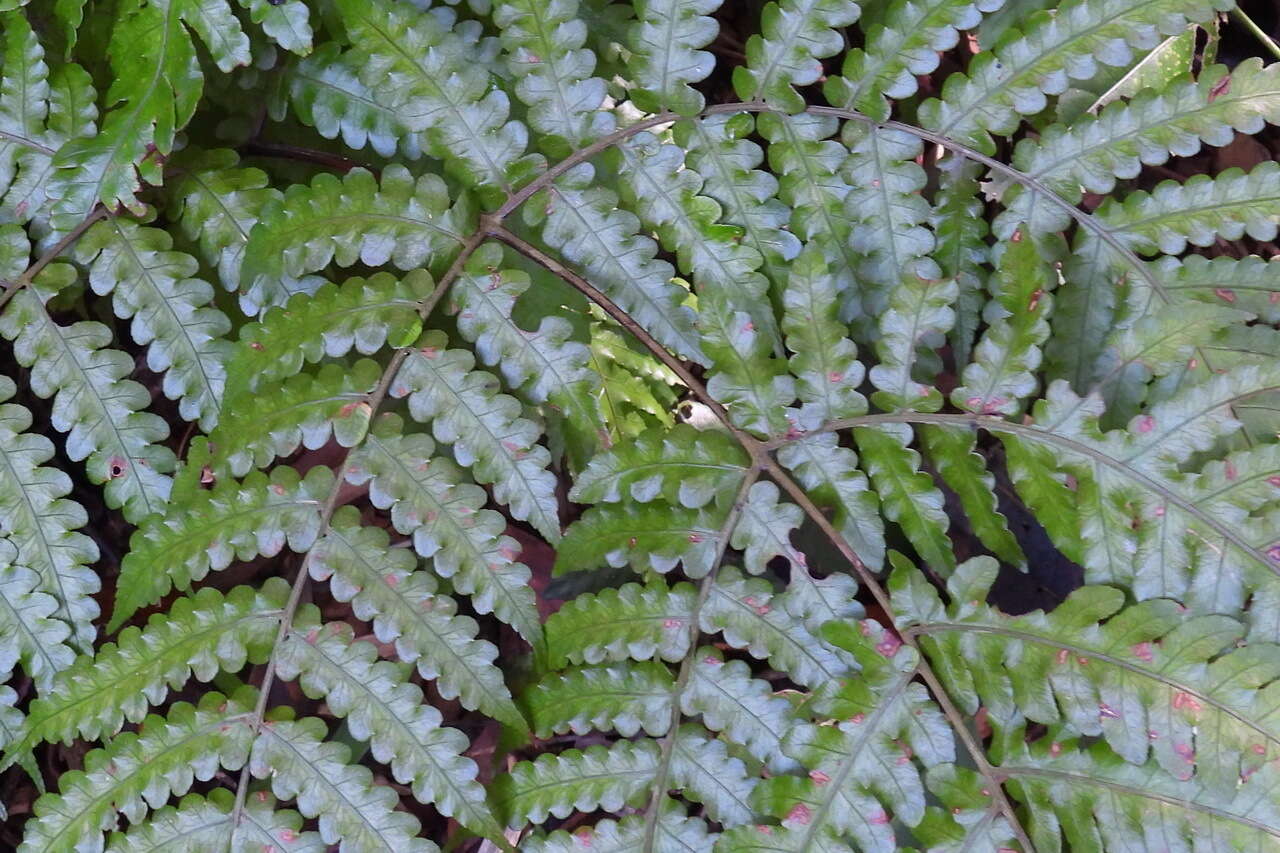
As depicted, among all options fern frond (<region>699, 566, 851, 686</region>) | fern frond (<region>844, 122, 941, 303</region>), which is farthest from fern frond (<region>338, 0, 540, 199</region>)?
fern frond (<region>699, 566, 851, 686</region>)

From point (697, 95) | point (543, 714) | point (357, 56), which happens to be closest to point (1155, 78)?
point (697, 95)

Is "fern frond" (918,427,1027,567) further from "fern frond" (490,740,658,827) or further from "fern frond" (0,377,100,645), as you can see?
"fern frond" (0,377,100,645)

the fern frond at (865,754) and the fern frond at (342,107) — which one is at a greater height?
the fern frond at (342,107)

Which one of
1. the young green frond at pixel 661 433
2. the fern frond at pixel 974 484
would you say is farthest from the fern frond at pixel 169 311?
the fern frond at pixel 974 484

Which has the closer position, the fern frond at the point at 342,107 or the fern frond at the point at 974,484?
the fern frond at the point at 974,484

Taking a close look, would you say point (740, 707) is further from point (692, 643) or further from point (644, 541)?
point (644, 541)

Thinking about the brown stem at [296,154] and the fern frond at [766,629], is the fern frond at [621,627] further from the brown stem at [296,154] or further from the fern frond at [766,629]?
the brown stem at [296,154]

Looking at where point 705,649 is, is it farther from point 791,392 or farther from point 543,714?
point 791,392
